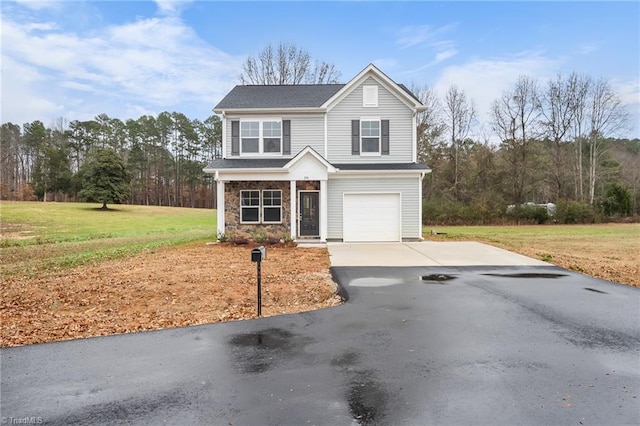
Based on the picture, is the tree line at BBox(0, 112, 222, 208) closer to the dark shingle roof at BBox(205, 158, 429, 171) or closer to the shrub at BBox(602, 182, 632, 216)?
the dark shingle roof at BBox(205, 158, 429, 171)

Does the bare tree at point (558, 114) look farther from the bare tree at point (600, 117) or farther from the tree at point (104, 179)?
the tree at point (104, 179)

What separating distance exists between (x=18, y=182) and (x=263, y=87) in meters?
61.7

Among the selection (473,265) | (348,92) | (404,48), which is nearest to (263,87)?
(348,92)

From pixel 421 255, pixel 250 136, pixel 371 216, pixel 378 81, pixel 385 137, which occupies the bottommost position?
pixel 421 255

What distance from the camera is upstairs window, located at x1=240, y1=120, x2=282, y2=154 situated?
18250 millimetres

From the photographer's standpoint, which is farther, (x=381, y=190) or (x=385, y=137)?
(x=385, y=137)

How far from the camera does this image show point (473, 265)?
1134cm

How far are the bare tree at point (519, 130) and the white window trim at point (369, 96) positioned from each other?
22.9 meters

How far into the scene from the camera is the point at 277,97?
1925cm

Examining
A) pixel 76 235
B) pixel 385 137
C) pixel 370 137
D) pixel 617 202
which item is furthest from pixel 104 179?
pixel 617 202

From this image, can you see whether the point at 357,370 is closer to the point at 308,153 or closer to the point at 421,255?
the point at 421,255

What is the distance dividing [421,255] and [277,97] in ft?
35.1

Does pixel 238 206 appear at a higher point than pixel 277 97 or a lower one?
lower

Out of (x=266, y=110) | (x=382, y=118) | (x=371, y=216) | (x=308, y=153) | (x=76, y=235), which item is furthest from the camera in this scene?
(x=76, y=235)
